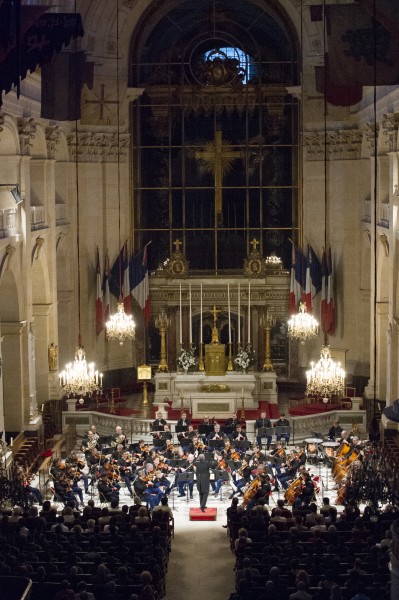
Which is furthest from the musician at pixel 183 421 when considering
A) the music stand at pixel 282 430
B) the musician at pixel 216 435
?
the music stand at pixel 282 430

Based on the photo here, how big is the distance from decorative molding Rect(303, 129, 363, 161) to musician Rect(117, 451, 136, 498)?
48.9 feet

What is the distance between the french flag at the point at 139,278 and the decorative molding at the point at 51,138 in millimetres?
5253

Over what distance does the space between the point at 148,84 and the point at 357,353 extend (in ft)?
37.3

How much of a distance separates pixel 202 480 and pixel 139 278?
13235mm

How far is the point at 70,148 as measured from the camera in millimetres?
41281

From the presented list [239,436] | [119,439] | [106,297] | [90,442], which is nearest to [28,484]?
[90,442]

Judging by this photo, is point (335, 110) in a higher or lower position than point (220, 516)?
higher

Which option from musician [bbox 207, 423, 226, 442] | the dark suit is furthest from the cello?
musician [bbox 207, 423, 226, 442]

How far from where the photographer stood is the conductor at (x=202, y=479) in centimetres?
2939

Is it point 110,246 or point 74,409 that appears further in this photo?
point 110,246

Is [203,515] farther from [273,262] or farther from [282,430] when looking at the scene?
[273,262]

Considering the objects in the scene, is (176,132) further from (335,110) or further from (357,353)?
(357,353)

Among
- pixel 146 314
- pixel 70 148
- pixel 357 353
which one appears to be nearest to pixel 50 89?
pixel 70 148

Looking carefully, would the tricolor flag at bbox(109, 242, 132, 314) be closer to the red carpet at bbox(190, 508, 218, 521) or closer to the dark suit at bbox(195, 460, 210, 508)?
the dark suit at bbox(195, 460, 210, 508)
